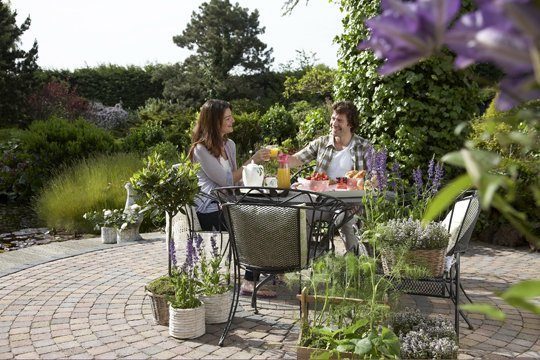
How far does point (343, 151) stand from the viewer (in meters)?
4.55

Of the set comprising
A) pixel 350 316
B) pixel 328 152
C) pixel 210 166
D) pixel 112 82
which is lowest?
pixel 350 316

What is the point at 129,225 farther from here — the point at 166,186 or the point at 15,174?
the point at 15,174

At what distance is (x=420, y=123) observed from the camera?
18.0ft

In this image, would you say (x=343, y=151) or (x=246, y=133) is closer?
(x=343, y=151)

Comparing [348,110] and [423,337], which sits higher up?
[348,110]

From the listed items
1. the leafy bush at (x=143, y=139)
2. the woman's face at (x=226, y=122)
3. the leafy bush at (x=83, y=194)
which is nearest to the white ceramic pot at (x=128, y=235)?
Result: the leafy bush at (x=83, y=194)

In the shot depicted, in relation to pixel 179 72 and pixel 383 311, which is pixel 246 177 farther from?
pixel 179 72

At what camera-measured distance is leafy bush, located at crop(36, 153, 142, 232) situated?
717cm

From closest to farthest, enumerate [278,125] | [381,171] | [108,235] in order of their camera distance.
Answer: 1. [381,171]
2. [108,235]
3. [278,125]

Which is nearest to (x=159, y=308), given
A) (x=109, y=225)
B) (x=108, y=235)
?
(x=108, y=235)

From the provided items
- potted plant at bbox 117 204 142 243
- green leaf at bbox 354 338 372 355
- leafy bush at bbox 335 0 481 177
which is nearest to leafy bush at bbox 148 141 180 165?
potted plant at bbox 117 204 142 243

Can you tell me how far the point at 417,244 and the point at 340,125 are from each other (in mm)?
1821

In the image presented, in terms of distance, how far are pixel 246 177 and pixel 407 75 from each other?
7.80ft

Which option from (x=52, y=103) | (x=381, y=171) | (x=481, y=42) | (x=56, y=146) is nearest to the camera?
(x=481, y=42)
